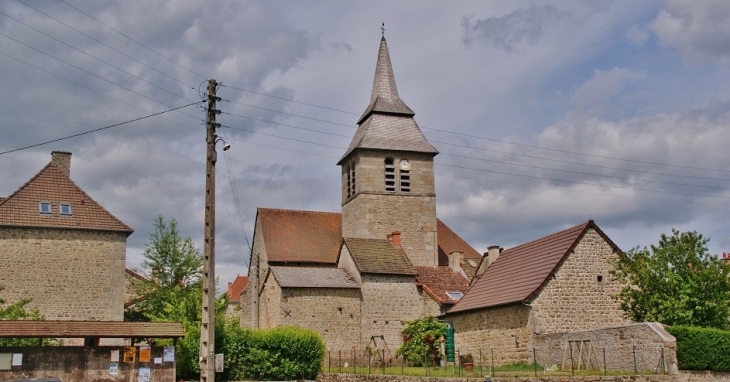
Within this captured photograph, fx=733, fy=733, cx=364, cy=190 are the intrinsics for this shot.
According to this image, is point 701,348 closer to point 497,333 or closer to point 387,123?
point 497,333

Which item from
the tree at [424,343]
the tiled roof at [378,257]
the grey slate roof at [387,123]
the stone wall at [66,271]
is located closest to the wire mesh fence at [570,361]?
the tree at [424,343]

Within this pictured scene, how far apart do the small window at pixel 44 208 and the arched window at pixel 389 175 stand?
18.4 meters

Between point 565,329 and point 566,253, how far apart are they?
2.65 meters

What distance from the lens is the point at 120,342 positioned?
30516mm

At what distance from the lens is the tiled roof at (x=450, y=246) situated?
43.4m

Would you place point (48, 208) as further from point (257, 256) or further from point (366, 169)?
point (366, 169)

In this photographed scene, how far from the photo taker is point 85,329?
2161 cm

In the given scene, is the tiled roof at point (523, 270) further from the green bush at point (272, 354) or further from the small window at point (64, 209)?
the small window at point (64, 209)

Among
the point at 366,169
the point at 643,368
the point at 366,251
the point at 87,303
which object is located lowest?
the point at 643,368

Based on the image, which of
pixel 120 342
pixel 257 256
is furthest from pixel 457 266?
pixel 120 342

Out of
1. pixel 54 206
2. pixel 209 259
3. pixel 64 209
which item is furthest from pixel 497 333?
pixel 54 206

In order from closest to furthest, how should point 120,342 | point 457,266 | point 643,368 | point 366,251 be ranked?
point 643,368
point 120,342
point 366,251
point 457,266

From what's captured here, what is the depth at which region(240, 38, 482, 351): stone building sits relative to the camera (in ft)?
114

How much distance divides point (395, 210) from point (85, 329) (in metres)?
23.1
